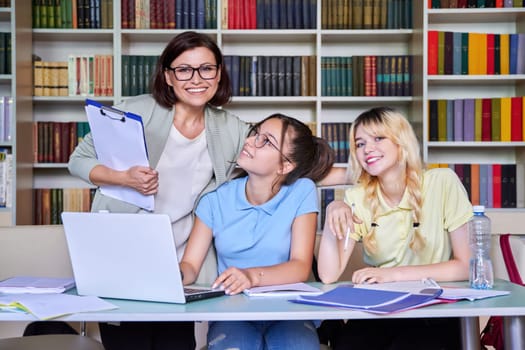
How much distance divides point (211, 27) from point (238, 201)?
2150 mm

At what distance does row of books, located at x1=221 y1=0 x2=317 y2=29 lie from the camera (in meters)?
4.08

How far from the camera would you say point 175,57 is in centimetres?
227

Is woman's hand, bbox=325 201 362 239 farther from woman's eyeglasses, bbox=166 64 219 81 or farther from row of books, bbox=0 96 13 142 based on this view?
row of books, bbox=0 96 13 142

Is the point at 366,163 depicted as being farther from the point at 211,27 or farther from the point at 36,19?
the point at 36,19

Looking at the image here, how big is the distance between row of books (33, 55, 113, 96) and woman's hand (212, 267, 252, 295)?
8.47 ft

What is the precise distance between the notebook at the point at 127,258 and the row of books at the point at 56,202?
8.34 feet

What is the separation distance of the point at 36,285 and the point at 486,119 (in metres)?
3.01

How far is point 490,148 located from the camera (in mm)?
4332

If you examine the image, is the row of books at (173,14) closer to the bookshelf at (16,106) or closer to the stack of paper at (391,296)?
the bookshelf at (16,106)

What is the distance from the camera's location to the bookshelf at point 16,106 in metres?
3.92

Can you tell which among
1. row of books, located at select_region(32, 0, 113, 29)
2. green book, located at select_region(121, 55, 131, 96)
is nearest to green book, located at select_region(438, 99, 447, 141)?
green book, located at select_region(121, 55, 131, 96)

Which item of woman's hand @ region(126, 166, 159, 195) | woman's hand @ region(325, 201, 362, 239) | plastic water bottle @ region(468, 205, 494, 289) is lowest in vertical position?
plastic water bottle @ region(468, 205, 494, 289)

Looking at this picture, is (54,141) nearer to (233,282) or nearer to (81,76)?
(81,76)

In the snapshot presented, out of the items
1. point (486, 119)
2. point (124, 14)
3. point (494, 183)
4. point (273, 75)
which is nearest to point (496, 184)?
point (494, 183)
